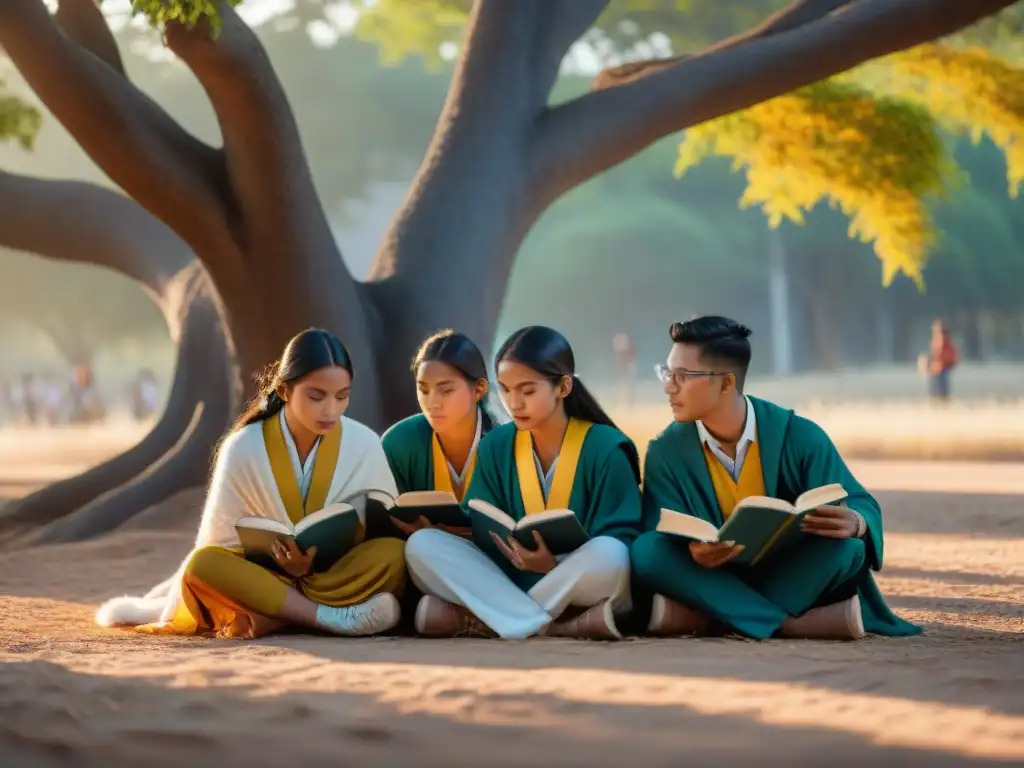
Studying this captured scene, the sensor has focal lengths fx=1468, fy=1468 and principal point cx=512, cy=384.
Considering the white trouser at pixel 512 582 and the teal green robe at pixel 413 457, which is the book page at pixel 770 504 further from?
the teal green robe at pixel 413 457

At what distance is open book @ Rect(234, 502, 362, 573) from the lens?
17.1 ft

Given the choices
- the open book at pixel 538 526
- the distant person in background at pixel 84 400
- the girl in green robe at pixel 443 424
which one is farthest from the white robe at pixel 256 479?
the distant person in background at pixel 84 400

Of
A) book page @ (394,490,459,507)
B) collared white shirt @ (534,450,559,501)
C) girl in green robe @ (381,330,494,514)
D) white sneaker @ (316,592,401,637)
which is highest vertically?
girl in green robe @ (381,330,494,514)

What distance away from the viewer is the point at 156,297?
12742 mm

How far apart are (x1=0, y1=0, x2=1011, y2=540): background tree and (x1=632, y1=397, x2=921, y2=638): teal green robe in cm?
380

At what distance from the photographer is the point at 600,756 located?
3248 mm

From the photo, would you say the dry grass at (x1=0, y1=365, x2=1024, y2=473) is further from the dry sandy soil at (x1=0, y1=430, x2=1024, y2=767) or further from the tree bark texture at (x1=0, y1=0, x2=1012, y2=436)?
the dry sandy soil at (x1=0, y1=430, x2=1024, y2=767)

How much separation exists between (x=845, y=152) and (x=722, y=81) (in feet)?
14.6

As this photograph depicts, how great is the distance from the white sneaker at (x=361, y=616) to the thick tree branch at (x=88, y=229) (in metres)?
7.30

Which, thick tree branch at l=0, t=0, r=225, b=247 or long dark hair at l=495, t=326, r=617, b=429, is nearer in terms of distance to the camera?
long dark hair at l=495, t=326, r=617, b=429

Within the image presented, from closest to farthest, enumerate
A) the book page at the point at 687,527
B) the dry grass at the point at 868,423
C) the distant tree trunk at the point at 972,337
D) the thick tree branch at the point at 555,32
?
1. the book page at the point at 687,527
2. the thick tree branch at the point at 555,32
3. the dry grass at the point at 868,423
4. the distant tree trunk at the point at 972,337

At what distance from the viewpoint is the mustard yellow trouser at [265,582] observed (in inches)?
211

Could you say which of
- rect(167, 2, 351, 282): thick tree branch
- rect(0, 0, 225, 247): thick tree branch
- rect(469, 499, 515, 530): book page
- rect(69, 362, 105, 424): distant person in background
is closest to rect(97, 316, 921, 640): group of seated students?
rect(469, 499, 515, 530): book page

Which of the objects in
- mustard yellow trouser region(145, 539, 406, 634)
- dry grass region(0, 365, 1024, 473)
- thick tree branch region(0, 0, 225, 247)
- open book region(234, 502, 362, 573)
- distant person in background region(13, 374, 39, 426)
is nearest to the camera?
open book region(234, 502, 362, 573)
